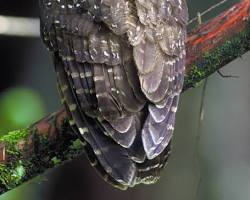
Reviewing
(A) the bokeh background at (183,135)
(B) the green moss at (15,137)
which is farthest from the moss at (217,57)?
(A) the bokeh background at (183,135)

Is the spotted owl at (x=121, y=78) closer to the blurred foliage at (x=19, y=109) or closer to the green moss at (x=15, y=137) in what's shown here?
the green moss at (x=15, y=137)

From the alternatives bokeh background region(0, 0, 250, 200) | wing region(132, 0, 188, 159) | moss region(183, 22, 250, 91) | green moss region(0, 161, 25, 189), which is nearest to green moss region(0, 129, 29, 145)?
green moss region(0, 161, 25, 189)

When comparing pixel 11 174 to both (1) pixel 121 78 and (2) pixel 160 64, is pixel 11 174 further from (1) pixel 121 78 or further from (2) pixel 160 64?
(2) pixel 160 64

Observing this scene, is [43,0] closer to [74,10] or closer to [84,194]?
[74,10]

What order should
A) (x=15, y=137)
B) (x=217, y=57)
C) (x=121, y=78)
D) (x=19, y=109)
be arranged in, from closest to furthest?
(x=121, y=78) < (x=15, y=137) < (x=217, y=57) < (x=19, y=109)

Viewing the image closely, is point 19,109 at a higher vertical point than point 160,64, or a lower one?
lower

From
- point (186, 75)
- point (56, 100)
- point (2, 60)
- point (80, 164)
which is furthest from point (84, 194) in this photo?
point (186, 75)

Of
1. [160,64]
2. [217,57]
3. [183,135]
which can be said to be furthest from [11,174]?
[183,135]
